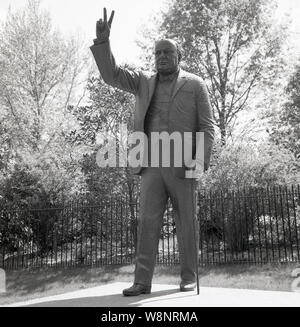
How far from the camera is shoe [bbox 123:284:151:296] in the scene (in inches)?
155

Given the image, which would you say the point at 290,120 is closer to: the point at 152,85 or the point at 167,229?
the point at 167,229

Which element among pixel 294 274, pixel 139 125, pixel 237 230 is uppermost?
pixel 139 125

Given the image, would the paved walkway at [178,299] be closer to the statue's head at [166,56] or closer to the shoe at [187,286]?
the shoe at [187,286]

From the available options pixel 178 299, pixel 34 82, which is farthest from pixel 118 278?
pixel 34 82

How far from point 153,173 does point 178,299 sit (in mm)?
1337

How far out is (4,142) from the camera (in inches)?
693

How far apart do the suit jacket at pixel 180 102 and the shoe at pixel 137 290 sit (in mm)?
1205

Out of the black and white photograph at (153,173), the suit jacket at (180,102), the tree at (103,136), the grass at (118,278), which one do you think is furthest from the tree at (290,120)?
the suit jacket at (180,102)

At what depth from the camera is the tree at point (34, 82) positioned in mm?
18016

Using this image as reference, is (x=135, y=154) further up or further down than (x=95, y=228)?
further up

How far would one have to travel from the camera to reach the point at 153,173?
4320 millimetres

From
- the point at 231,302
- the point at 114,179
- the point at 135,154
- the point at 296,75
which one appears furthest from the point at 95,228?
the point at 296,75

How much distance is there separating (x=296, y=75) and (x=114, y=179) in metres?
11.3
